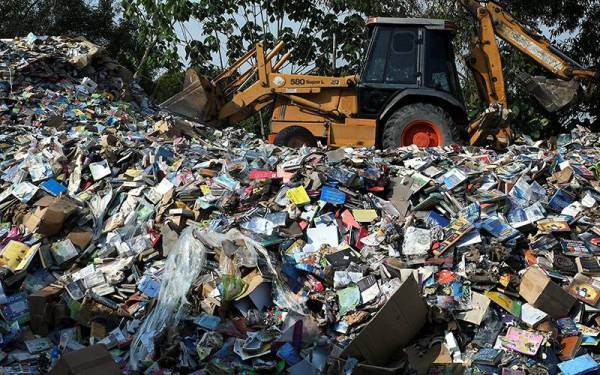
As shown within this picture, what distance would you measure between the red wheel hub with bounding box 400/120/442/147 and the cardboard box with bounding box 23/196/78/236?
12.8 feet

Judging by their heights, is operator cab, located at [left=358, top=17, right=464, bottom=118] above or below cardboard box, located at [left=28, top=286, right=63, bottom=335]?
above

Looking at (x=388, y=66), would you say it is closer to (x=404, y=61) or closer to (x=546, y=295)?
(x=404, y=61)

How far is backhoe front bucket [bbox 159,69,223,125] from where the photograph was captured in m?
8.53

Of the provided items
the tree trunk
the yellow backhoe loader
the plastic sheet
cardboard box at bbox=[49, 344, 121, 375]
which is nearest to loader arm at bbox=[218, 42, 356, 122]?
the yellow backhoe loader

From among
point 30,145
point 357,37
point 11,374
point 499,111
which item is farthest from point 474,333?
point 357,37

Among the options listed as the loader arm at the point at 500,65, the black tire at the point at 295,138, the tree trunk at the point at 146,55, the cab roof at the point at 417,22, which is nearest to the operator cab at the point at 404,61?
the cab roof at the point at 417,22

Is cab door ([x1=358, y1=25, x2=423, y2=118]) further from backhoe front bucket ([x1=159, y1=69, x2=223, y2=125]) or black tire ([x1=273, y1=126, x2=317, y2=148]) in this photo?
backhoe front bucket ([x1=159, y1=69, x2=223, y2=125])

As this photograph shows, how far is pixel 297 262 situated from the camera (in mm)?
4621

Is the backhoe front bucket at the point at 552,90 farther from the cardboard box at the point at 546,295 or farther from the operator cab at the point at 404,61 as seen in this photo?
the cardboard box at the point at 546,295

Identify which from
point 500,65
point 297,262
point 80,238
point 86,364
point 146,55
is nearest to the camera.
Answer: point 86,364

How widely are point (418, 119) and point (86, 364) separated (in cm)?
542

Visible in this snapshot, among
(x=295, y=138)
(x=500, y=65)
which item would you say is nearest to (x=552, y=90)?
(x=500, y=65)

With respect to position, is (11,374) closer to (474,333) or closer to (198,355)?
(198,355)

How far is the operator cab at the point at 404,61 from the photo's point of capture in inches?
307
